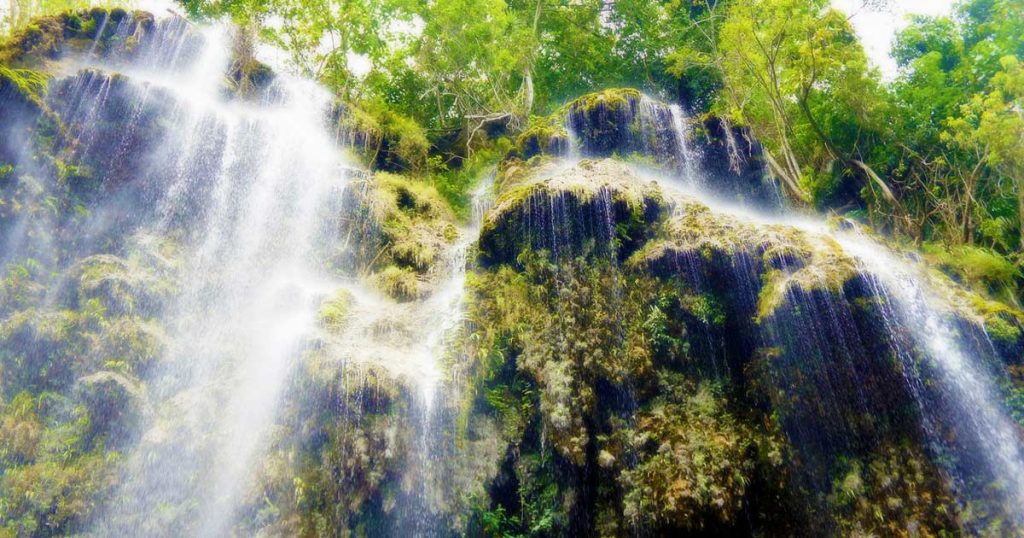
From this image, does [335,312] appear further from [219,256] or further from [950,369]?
[950,369]

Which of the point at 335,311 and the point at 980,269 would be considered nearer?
the point at 335,311

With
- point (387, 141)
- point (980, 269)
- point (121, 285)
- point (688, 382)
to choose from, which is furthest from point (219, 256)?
point (980, 269)

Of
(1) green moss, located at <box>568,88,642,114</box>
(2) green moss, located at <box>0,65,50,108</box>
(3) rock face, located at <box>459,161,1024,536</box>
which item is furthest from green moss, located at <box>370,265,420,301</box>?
(2) green moss, located at <box>0,65,50,108</box>

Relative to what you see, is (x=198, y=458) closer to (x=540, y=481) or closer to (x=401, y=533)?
(x=401, y=533)

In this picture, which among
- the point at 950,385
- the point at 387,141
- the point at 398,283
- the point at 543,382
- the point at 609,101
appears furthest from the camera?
the point at 387,141

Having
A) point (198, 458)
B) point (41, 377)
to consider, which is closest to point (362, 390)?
point (198, 458)

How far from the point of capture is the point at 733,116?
1486cm

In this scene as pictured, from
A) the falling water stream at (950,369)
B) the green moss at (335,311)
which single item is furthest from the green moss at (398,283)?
the falling water stream at (950,369)

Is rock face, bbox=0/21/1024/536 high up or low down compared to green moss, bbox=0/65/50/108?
down

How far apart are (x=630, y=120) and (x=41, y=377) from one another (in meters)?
13.1

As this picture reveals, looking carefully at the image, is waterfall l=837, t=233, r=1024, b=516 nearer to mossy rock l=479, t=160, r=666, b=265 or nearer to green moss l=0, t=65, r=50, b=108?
mossy rock l=479, t=160, r=666, b=265

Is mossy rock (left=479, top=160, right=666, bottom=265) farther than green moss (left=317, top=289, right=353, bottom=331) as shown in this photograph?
Yes

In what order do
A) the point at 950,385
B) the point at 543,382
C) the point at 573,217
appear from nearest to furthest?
the point at 950,385 < the point at 543,382 < the point at 573,217

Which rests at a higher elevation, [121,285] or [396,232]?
[396,232]
